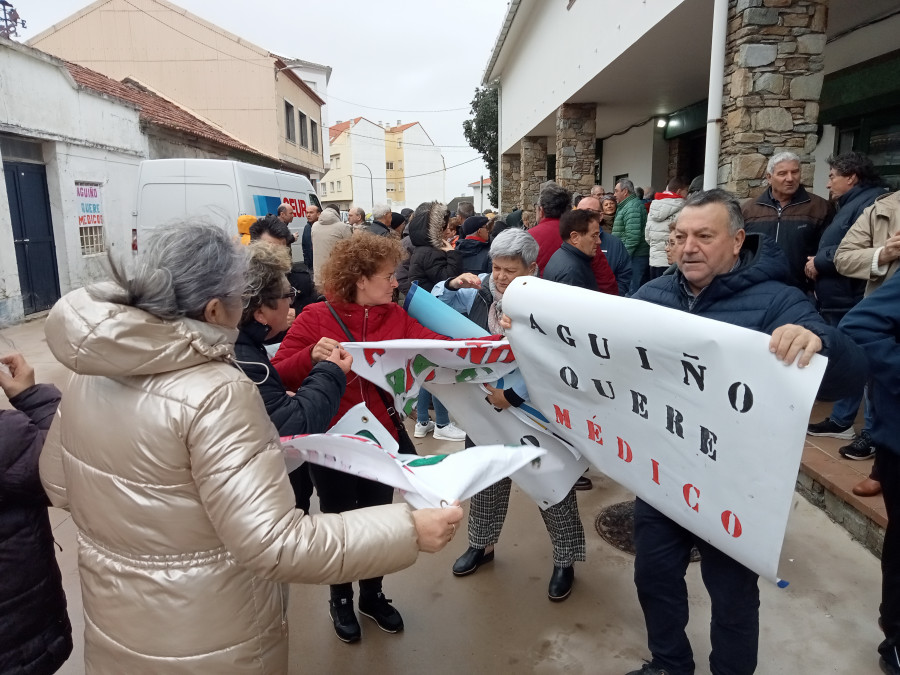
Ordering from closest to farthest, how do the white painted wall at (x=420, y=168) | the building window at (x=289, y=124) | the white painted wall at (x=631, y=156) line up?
the white painted wall at (x=631, y=156)
the building window at (x=289, y=124)
the white painted wall at (x=420, y=168)

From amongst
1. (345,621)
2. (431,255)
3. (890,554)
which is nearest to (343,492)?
(345,621)

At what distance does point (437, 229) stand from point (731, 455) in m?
3.68

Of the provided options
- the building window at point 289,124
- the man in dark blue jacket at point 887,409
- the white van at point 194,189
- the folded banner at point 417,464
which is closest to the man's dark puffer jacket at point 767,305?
the man in dark blue jacket at point 887,409

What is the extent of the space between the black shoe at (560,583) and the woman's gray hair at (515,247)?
1.53 meters

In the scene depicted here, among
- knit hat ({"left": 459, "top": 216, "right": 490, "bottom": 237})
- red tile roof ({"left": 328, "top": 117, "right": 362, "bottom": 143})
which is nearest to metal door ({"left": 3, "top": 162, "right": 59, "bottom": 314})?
knit hat ({"left": 459, "top": 216, "right": 490, "bottom": 237})

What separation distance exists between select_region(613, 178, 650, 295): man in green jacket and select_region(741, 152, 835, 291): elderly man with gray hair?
10.4 feet

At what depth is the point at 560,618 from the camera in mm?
2801

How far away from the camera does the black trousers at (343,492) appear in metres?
2.58

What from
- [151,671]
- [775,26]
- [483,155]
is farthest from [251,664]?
[483,155]

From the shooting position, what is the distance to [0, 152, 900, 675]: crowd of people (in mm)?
1308

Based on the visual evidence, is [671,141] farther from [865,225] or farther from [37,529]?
[37,529]

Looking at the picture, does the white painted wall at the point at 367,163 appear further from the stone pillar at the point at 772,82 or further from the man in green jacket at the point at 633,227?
the stone pillar at the point at 772,82

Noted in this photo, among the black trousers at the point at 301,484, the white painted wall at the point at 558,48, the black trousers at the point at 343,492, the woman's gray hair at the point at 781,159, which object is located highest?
the white painted wall at the point at 558,48

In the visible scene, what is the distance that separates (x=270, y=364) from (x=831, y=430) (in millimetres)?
3970
